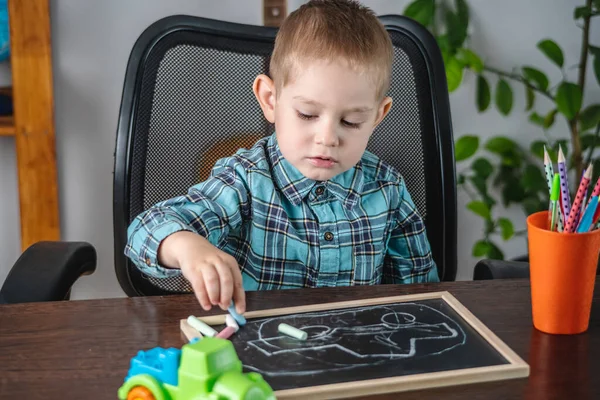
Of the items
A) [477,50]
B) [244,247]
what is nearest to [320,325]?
[244,247]

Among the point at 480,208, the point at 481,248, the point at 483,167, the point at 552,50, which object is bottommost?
the point at 481,248

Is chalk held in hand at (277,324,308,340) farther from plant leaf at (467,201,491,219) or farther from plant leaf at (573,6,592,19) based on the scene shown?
plant leaf at (573,6,592,19)

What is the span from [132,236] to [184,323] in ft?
0.69

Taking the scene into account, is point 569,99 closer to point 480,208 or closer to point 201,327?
point 480,208

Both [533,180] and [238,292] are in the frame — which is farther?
[533,180]

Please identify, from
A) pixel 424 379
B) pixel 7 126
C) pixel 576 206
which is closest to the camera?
pixel 424 379

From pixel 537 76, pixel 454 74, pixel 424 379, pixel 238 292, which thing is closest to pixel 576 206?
pixel 424 379

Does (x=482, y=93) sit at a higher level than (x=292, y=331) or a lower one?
higher

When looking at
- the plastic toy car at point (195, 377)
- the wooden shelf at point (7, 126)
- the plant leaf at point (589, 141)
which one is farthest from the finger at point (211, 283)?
the plant leaf at point (589, 141)

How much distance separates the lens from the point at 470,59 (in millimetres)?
2037

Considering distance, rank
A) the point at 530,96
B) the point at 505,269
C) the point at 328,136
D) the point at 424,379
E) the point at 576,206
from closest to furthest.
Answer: the point at 424,379 → the point at 576,206 → the point at 328,136 → the point at 505,269 → the point at 530,96

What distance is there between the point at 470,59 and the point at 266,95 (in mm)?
1081

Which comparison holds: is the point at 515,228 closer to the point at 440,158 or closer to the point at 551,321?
the point at 440,158

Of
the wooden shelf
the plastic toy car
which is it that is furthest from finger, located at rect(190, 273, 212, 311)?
the wooden shelf
